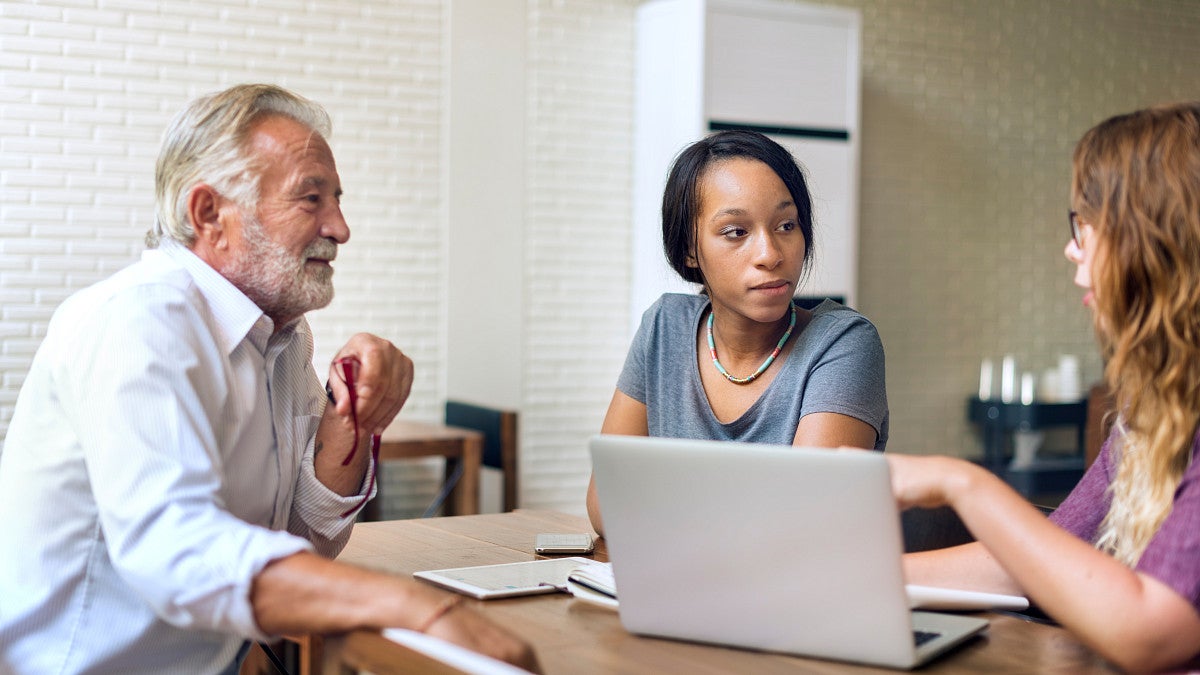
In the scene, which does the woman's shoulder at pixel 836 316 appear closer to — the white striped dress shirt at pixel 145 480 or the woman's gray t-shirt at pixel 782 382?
the woman's gray t-shirt at pixel 782 382

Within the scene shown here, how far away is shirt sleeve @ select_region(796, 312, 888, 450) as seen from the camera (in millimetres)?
2078

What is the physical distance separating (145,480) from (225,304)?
1.21 ft

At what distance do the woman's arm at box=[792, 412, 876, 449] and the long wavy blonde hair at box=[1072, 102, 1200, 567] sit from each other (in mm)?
645

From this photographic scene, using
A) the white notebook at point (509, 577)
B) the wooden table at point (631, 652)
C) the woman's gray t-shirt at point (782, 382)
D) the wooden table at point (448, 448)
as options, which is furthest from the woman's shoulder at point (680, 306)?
the wooden table at point (448, 448)

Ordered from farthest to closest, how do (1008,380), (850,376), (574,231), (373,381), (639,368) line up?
(1008,380) → (574,231) → (639,368) → (850,376) → (373,381)

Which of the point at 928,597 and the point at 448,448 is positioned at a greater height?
the point at 928,597

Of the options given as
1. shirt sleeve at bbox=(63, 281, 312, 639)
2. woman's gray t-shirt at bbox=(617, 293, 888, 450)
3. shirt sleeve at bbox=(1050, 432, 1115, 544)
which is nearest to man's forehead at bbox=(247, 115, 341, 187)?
shirt sleeve at bbox=(63, 281, 312, 639)

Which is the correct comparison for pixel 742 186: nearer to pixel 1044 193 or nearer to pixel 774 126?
pixel 774 126

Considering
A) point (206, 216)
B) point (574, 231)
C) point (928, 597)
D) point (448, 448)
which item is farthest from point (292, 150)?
point (574, 231)

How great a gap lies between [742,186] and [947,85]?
4.30 m

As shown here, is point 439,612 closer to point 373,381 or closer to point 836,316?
point 373,381

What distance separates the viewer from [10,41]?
423 cm

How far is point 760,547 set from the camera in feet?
4.22

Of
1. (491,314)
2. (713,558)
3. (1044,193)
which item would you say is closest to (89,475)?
(713,558)
